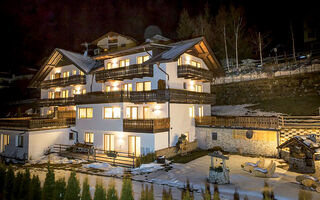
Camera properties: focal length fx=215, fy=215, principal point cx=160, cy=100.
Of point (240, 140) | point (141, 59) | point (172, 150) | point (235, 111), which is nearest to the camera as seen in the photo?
point (172, 150)

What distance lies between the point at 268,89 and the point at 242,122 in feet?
44.6

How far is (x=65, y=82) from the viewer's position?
31.4 m

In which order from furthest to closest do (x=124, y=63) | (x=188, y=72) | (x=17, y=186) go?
(x=124, y=63)
(x=188, y=72)
(x=17, y=186)

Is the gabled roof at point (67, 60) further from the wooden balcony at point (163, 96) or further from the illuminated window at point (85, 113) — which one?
the wooden balcony at point (163, 96)

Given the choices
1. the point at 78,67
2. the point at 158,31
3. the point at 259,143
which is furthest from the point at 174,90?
the point at 158,31

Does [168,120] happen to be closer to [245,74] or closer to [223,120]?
[223,120]

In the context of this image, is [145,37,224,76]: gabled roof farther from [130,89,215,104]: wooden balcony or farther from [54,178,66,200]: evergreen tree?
[54,178,66,200]: evergreen tree

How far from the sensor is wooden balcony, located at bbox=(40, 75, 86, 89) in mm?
29750

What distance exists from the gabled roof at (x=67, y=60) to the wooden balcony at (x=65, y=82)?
1474 millimetres

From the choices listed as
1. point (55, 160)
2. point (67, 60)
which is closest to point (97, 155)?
point (55, 160)

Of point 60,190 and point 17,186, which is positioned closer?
point 60,190

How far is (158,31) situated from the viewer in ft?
204

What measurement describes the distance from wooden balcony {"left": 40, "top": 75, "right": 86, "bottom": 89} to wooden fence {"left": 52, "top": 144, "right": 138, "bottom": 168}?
9308 millimetres

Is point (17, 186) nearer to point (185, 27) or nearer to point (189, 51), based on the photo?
point (189, 51)
